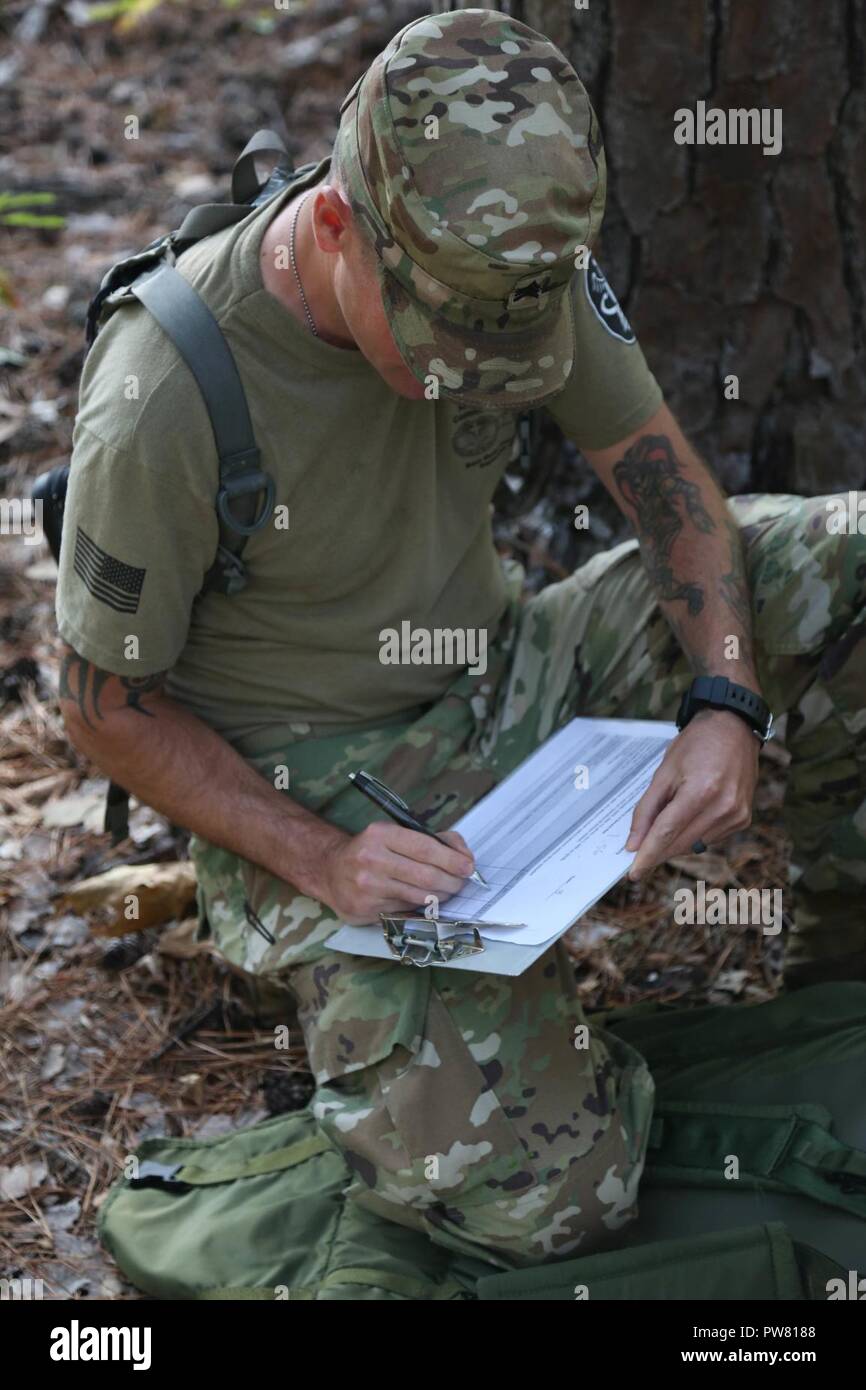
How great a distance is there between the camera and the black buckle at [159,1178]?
8.73 ft

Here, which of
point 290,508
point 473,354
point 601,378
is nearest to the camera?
point 473,354

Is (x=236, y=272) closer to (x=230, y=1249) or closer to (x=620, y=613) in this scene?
(x=620, y=613)

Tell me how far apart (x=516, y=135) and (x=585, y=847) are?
1063 millimetres

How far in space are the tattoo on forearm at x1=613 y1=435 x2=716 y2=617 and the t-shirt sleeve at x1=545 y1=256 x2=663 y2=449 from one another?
6 cm

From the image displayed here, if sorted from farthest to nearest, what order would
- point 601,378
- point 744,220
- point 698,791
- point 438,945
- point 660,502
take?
point 744,220 → point 660,502 → point 601,378 → point 698,791 → point 438,945

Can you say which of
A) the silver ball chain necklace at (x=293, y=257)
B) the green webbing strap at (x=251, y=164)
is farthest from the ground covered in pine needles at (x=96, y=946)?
the silver ball chain necklace at (x=293, y=257)

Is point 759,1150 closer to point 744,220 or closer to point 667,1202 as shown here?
point 667,1202

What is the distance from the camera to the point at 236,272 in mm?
2369

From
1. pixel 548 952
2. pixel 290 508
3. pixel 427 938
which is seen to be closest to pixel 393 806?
pixel 427 938

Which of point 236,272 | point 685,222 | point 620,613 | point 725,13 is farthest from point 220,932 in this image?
point 725,13

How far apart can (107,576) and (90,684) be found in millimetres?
210

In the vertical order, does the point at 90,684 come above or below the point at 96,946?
above

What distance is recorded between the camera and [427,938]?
230 cm

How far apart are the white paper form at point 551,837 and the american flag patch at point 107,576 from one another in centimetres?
65
